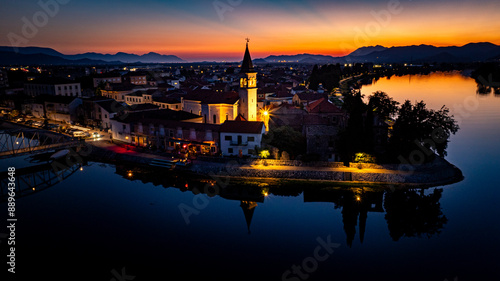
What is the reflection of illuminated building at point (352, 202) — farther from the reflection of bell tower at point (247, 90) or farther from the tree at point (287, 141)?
the reflection of bell tower at point (247, 90)

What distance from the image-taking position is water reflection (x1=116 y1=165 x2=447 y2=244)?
20250 millimetres

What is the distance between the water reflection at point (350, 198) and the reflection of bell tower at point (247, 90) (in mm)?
12817

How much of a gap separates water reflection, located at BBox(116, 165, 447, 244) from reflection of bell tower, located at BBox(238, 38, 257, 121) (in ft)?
42.1

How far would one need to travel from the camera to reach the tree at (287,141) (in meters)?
29.1

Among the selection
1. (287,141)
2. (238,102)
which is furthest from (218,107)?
(287,141)

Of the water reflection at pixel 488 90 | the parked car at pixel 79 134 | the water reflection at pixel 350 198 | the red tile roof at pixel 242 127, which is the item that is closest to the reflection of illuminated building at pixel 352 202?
the water reflection at pixel 350 198

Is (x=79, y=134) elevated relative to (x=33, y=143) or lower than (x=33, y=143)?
elevated

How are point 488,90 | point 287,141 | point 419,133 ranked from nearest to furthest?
point 419,133, point 287,141, point 488,90

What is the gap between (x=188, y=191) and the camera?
25688 millimetres

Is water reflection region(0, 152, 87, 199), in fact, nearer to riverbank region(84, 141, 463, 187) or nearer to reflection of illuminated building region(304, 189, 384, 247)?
riverbank region(84, 141, 463, 187)

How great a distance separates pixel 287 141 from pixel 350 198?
8.19m

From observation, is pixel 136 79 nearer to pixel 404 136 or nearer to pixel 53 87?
pixel 53 87

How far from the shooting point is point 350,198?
23578mm

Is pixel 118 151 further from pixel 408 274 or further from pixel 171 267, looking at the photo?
pixel 408 274
